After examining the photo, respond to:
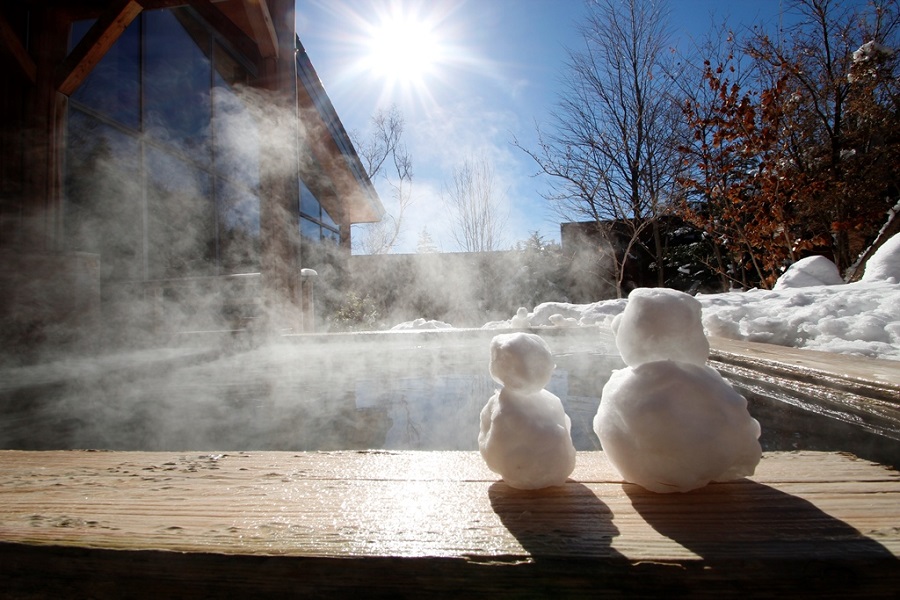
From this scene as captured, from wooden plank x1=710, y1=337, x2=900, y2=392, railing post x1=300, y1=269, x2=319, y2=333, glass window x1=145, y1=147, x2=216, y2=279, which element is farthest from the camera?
railing post x1=300, y1=269, x2=319, y2=333

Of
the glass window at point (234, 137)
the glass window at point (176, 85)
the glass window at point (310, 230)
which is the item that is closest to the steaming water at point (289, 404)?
the glass window at point (176, 85)

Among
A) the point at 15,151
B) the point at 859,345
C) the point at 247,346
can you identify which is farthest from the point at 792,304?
the point at 15,151

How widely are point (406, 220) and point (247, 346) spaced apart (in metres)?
12.3

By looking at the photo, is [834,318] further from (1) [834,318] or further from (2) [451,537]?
(2) [451,537]

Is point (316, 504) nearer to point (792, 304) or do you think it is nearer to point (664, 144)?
point (792, 304)

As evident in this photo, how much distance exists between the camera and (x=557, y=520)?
49 centimetres

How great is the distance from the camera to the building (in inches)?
115

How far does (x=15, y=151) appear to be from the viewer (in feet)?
10.0

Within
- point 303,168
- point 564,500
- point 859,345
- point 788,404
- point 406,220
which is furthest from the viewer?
point 406,220

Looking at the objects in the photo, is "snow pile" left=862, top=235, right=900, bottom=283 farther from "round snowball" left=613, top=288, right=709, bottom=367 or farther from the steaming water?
"round snowball" left=613, top=288, right=709, bottom=367

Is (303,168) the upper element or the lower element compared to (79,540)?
upper

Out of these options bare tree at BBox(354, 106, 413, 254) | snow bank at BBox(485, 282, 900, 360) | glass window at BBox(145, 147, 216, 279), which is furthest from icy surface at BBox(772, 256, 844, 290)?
bare tree at BBox(354, 106, 413, 254)

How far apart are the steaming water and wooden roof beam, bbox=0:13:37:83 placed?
6.84 ft

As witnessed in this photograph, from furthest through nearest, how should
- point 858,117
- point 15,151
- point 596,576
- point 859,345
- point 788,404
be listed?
point 858,117, point 15,151, point 859,345, point 788,404, point 596,576
